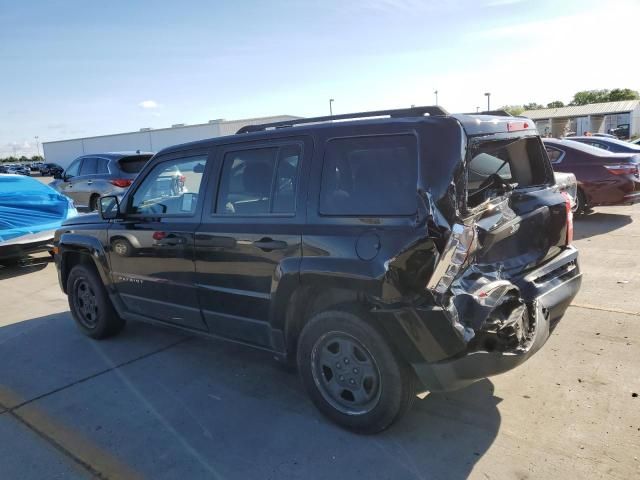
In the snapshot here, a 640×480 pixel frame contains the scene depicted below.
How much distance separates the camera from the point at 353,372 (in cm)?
315

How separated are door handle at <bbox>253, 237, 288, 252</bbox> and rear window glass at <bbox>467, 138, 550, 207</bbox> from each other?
1248 mm

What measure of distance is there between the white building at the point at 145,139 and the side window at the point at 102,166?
28.5m

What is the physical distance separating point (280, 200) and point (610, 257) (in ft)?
17.8

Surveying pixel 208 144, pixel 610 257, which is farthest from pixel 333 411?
pixel 610 257

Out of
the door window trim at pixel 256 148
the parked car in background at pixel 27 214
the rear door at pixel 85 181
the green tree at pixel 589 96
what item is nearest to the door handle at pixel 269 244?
the door window trim at pixel 256 148

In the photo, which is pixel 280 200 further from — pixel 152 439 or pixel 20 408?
pixel 20 408

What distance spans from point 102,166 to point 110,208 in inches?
347

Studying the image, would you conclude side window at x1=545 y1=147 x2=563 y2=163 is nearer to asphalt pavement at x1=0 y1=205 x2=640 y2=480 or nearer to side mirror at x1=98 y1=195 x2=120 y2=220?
asphalt pavement at x1=0 y1=205 x2=640 y2=480

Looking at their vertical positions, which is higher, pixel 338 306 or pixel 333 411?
pixel 338 306

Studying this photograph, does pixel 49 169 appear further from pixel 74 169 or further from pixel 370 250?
pixel 370 250

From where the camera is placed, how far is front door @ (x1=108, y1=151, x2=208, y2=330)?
13.2 feet

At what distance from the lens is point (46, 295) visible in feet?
23.0

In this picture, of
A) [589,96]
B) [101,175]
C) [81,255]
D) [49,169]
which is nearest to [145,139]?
[49,169]

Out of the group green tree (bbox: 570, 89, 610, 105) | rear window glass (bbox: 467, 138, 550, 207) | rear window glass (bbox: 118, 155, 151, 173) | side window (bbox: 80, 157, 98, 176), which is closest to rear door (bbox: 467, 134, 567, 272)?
rear window glass (bbox: 467, 138, 550, 207)
